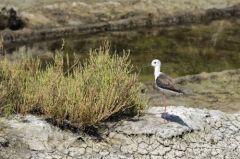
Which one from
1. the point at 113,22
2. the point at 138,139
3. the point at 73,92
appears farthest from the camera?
the point at 113,22

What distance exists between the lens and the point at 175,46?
29.7 meters

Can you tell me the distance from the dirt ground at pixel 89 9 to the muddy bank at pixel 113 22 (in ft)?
0.18

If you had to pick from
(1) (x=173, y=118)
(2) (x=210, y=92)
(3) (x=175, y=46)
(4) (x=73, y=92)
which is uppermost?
(4) (x=73, y=92)

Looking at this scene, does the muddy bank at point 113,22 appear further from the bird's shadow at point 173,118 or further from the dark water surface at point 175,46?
the bird's shadow at point 173,118

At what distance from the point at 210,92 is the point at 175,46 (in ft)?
38.2

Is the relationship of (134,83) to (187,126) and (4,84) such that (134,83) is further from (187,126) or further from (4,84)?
(4,84)

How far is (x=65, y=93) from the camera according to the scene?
10719 millimetres

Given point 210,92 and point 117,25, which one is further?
point 117,25

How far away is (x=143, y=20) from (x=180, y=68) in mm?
13156

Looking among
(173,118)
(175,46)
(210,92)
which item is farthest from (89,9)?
(173,118)

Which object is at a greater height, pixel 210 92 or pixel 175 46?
pixel 210 92

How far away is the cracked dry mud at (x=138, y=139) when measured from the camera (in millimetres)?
10156

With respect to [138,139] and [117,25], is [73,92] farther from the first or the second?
[117,25]

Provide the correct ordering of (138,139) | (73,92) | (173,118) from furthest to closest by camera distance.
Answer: (173,118) < (138,139) < (73,92)
